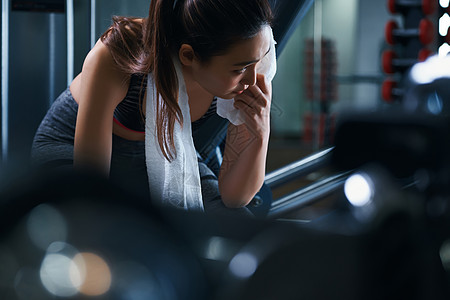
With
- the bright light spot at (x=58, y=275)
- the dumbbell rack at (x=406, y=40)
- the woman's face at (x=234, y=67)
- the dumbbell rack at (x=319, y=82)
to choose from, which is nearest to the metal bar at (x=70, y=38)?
the woman's face at (x=234, y=67)

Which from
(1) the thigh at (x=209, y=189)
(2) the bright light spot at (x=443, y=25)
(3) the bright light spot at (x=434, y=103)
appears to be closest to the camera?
(3) the bright light spot at (x=434, y=103)

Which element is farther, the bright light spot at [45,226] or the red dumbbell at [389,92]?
the red dumbbell at [389,92]

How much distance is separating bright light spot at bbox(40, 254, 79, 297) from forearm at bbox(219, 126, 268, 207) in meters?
0.89

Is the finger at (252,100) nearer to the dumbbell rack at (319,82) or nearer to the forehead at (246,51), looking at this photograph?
the forehead at (246,51)

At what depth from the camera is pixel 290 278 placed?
0.50 feet

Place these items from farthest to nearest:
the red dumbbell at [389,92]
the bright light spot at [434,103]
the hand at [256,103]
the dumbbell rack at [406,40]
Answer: the red dumbbell at [389,92], the dumbbell rack at [406,40], the hand at [256,103], the bright light spot at [434,103]

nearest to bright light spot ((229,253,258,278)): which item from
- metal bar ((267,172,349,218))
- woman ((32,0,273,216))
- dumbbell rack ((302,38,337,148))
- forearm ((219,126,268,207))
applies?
woman ((32,0,273,216))

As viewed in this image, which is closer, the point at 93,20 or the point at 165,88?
the point at 165,88

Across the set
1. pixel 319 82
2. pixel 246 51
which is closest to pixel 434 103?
pixel 246 51

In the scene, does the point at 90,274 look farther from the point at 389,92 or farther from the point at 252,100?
the point at 389,92

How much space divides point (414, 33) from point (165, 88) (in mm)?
2170

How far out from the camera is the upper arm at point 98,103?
34.8 inches

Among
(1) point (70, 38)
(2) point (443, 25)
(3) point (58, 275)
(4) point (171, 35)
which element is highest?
(2) point (443, 25)

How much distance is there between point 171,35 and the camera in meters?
0.89
